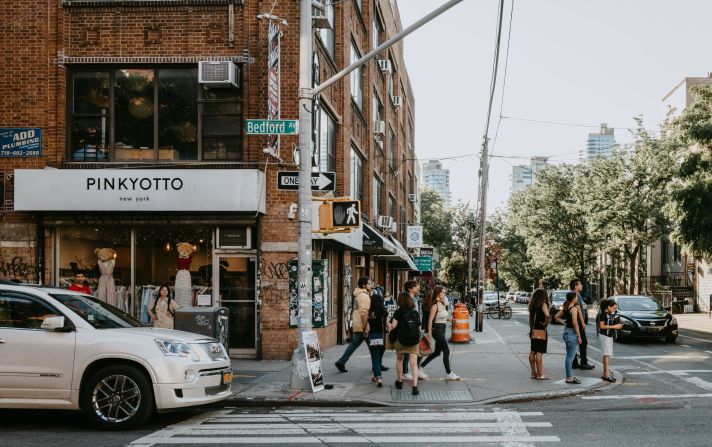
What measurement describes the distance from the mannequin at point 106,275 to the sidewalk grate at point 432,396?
712 centimetres

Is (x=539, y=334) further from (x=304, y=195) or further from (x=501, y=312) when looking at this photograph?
(x=501, y=312)

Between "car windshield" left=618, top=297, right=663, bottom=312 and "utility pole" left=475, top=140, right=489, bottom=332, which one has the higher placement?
"utility pole" left=475, top=140, right=489, bottom=332

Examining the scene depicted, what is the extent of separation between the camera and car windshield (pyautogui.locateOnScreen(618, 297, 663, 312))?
2314 cm

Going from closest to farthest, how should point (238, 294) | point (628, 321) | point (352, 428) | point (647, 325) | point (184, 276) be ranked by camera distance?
point (352, 428), point (184, 276), point (238, 294), point (647, 325), point (628, 321)

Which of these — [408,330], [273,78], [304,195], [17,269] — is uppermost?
[273,78]

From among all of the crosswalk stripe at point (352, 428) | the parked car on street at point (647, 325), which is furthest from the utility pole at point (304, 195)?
the parked car on street at point (647, 325)

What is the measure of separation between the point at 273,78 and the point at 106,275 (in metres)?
5.55

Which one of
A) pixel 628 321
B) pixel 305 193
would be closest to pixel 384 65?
pixel 628 321

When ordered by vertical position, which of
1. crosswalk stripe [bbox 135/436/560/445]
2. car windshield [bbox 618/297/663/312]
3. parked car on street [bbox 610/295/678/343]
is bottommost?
parked car on street [bbox 610/295/678/343]

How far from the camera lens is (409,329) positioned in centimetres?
1163

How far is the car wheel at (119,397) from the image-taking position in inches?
341

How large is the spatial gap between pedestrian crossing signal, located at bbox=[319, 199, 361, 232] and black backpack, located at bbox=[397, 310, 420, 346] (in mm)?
1673

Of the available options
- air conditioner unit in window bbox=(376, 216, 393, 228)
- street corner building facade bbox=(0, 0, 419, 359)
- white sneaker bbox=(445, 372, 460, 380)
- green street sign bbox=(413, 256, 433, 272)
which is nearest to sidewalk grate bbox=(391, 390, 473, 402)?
white sneaker bbox=(445, 372, 460, 380)

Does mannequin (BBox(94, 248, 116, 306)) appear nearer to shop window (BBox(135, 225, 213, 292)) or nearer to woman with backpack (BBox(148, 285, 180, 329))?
shop window (BBox(135, 225, 213, 292))
